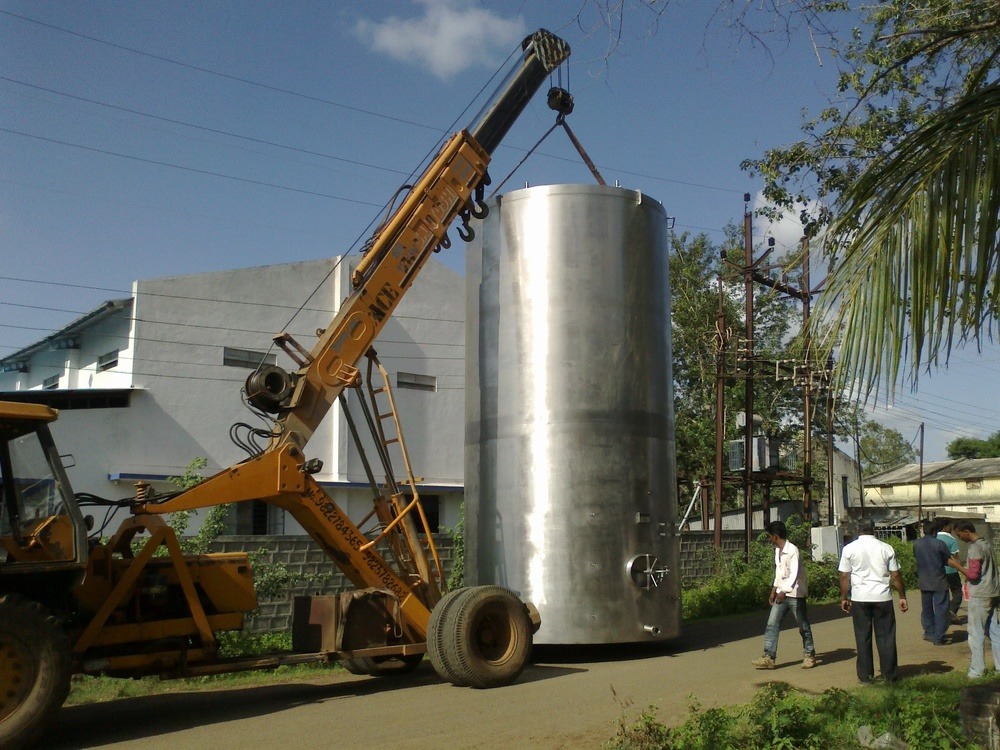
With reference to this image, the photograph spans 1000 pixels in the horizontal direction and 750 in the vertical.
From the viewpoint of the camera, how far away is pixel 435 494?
88.3ft

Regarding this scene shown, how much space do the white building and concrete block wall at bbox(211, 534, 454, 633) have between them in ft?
23.7

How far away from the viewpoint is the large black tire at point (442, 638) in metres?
10.4

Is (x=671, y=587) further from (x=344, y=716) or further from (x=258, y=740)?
(x=258, y=740)

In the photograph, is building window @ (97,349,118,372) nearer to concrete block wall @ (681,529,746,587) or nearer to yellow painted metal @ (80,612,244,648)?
concrete block wall @ (681,529,746,587)

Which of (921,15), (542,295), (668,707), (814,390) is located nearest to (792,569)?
(668,707)

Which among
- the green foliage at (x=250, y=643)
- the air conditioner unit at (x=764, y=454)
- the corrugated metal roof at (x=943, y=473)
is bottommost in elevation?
the green foliage at (x=250, y=643)

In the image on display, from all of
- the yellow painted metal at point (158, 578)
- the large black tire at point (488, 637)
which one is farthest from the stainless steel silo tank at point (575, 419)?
the yellow painted metal at point (158, 578)

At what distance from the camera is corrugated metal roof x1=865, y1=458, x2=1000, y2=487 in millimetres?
57188

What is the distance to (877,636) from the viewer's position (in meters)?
9.87

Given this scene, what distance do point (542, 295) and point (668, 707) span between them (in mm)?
5819

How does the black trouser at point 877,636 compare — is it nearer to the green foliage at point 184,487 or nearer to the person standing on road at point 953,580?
the person standing on road at point 953,580

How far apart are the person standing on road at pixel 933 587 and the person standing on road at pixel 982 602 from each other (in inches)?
131

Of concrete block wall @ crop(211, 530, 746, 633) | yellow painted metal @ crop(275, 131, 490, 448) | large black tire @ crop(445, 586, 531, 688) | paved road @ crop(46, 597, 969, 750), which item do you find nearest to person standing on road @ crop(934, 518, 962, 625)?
paved road @ crop(46, 597, 969, 750)

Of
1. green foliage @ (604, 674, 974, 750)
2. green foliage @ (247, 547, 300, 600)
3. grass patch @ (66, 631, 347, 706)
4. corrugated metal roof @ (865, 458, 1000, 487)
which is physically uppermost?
corrugated metal roof @ (865, 458, 1000, 487)
